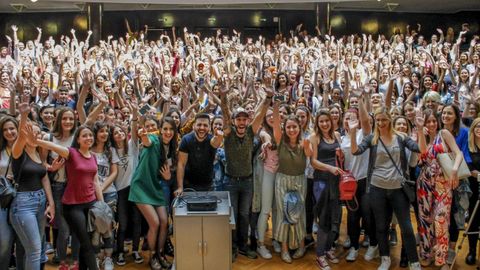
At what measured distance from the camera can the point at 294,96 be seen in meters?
6.98

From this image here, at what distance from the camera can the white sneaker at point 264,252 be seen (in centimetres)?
442

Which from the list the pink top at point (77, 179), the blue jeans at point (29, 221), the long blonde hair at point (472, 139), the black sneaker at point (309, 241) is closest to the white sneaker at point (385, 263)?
the black sneaker at point (309, 241)

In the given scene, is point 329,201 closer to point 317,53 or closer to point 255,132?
point 255,132

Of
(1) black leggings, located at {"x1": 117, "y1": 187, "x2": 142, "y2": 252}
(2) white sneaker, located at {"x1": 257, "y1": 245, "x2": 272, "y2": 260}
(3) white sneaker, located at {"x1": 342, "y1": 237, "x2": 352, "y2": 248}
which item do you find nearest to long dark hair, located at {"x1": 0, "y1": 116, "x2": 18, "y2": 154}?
(1) black leggings, located at {"x1": 117, "y1": 187, "x2": 142, "y2": 252}

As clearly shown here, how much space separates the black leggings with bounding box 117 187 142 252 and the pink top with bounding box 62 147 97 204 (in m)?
0.69

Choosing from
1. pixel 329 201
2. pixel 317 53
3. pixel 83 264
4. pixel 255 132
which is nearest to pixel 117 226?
pixel 83 264

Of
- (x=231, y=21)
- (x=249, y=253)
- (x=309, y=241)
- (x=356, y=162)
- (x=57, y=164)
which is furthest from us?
(x=231, y=21)

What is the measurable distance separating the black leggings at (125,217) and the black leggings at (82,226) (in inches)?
26.0

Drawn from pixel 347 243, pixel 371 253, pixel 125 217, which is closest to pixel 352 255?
pixel 371 253

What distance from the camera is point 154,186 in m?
4.09

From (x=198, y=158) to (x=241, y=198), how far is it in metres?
0.54

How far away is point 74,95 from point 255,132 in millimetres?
3126

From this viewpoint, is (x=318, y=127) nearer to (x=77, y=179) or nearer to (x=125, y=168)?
(x=125, y=168)

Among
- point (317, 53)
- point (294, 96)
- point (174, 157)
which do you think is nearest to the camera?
point (174, 157)
